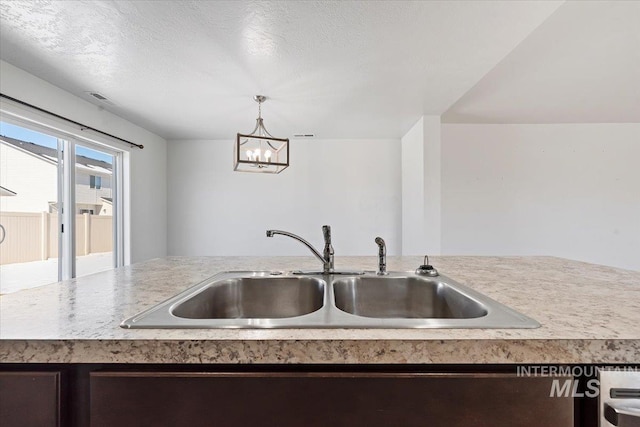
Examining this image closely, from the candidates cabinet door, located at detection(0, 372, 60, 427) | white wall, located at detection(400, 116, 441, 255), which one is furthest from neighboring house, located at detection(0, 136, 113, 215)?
white wall, located at detection(400, 116, 441, 255)

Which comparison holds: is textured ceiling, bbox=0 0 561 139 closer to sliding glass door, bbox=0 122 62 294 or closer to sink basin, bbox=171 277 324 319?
Answer: sliding glass door, bbox=0 122 62 294

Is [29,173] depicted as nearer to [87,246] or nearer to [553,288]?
[87,246]

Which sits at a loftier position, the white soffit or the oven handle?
the white soffit

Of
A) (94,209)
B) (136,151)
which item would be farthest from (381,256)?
(136,151)

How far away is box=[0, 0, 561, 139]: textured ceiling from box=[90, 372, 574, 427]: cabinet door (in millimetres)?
1832

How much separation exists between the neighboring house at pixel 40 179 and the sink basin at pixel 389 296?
2.95 m

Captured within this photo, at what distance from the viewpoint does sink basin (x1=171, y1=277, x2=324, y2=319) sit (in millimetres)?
1121

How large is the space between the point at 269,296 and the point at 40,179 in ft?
9.56

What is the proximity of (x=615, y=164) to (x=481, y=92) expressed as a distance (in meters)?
2.70

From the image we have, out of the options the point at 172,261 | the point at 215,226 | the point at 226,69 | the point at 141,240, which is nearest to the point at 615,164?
the point at 226,69

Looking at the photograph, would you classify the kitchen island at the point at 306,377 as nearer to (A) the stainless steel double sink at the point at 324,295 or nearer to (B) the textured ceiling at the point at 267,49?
(A) the stainless steel double sink at the point at 324,295

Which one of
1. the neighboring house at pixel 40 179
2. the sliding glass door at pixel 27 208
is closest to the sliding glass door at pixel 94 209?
the neighboring house at pixel 40 179

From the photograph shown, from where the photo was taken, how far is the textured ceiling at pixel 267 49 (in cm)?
Answer: 163

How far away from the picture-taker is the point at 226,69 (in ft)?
7.46
